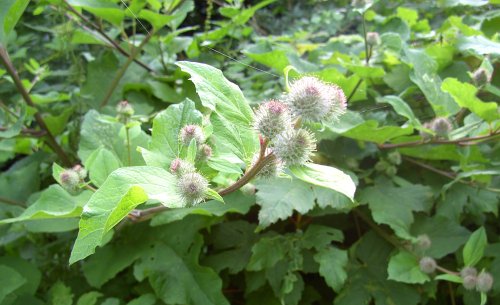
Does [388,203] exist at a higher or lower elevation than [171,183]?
lower

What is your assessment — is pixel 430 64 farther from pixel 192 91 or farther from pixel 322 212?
pixel 192 91

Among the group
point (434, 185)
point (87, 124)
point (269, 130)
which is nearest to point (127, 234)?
point (87, 124)

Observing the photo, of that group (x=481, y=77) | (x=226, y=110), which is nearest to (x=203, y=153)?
(x=226, y=110)

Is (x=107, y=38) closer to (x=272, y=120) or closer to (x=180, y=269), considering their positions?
(x=180, y=269)

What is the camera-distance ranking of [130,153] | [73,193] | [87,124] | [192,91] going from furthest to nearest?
1. [192,91]
2. [87,124]
3. [130,153]
4. [73,193]

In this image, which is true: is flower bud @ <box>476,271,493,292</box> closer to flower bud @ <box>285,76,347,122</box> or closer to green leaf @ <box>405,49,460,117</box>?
green leaf @ <box>405,49,460,117</box>

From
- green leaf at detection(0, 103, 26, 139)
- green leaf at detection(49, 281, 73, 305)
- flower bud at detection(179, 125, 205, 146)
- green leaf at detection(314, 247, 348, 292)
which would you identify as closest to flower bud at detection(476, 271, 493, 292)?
green leaf at detection(314, 247, 348, 292)

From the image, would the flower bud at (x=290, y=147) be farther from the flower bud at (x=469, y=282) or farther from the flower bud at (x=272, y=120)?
the flower bud at (x=469, y=282)

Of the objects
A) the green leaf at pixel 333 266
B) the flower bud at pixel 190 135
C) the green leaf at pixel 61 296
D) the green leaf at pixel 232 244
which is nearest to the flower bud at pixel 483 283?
the green leaf at pixel 333 266
